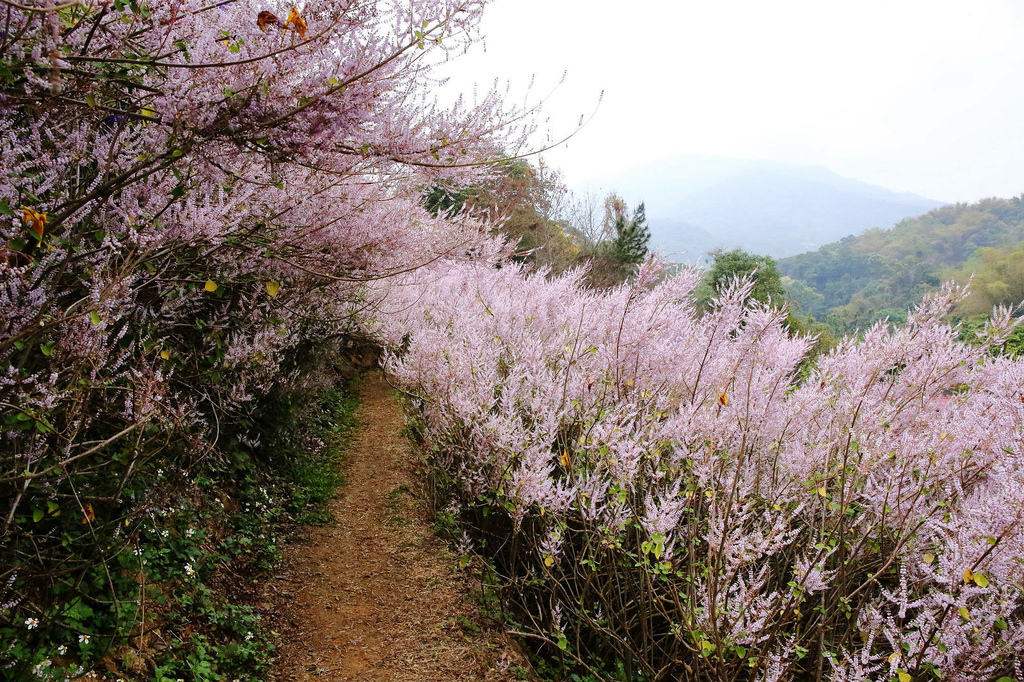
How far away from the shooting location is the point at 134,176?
255 cm

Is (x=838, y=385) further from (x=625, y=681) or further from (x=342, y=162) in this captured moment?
(x=342, y=162)

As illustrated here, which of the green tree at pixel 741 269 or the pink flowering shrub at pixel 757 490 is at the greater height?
the green tree at pixel 741 269

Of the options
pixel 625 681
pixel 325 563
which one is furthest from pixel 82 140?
pixel 625 681

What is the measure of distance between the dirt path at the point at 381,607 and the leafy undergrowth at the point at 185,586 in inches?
9.2

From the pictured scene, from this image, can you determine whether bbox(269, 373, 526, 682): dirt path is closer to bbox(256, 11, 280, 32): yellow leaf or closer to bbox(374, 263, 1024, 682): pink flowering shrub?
bbox(374, 263, 1024, 682): pink flowering shrub

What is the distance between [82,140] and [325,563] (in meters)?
3.55

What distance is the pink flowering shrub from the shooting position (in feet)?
7.68

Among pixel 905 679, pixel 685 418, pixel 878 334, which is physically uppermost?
pixel 878 334

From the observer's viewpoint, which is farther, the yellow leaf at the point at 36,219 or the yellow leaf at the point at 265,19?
the yellow leaf at the point at 265,19

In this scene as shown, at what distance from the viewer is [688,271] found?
4.38m

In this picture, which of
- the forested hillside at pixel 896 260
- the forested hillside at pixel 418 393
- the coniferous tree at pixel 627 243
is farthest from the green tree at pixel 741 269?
the forested hillside at pixel 418 393

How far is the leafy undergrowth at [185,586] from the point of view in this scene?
2365 millimetres

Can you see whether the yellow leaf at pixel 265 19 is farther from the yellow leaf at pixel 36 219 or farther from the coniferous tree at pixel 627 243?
the coniferous tree at pixel 627 243

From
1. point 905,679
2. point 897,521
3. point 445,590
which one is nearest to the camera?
point 905,679
